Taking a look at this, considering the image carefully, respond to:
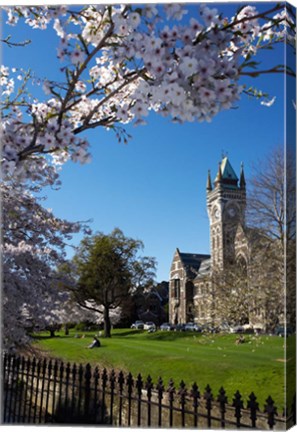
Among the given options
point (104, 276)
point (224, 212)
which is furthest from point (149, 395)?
point (224, 212)

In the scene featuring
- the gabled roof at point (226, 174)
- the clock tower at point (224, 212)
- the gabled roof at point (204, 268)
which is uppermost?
the gabled roof at point (226, 174)

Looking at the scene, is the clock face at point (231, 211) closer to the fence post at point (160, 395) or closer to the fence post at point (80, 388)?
the fence post at point (160, 395)

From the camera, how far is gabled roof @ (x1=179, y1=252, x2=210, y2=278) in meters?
4.59

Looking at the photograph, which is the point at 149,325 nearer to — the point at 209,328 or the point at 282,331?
the point at 209,328

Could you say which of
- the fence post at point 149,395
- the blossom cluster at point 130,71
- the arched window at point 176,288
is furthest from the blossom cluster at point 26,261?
the fence post at point 149,395

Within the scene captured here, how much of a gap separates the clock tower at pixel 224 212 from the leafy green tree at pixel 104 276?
27.0 inches

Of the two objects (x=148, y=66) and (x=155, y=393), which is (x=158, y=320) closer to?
(x=155, y=393)

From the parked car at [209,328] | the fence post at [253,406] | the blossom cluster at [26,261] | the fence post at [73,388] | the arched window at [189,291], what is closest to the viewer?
the fence post at [253,406]

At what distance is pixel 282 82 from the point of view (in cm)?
429

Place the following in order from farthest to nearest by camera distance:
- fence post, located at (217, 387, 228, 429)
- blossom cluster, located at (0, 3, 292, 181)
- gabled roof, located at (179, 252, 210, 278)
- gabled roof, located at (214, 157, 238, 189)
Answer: gabled roof, located at (179, 252, 210, 278) → gabled roof, located at (214, 157, 238, 189) → fence post, located at (217, 387, 228, 429) → blossom cluster, located at (0, 3, 292, 181)

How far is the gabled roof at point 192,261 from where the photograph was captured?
4586 mm

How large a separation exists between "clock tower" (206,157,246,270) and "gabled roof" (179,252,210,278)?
0.43ft

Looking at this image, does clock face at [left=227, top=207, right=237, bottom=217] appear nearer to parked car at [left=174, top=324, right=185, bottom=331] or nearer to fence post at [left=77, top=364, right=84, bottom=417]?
parked car at [left=174, top=324, right=185, bottom=331]

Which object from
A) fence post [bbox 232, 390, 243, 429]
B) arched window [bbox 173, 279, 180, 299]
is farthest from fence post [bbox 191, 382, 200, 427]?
arched window [bbox 173, 279, 180, 299]
